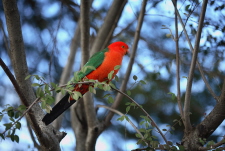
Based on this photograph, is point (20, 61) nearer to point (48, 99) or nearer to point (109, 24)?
point (48, 99)

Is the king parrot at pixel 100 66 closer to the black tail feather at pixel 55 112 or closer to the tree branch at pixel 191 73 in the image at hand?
the black tail feather at pixel 55 112

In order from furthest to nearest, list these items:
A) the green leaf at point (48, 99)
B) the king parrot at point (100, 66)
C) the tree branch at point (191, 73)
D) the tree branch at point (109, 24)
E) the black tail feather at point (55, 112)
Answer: the tree branch at point (109, 24) → the king parrot at point (100, 66) → the black tail feather at point (55, 112) → the tree branch at point (191, 73) → the green leaf at point (48, 99)

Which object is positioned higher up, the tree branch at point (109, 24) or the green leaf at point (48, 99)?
the tree branch at point (109, 24)

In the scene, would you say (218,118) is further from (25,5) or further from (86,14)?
(25,5)

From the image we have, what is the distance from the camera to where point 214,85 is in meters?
4.82

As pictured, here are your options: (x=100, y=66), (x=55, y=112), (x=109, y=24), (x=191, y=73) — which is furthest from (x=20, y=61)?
(x=109, y=24)

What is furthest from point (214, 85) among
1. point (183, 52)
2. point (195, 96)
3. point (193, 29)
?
point (193, 29)

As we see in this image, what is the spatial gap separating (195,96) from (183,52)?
1.82 meters

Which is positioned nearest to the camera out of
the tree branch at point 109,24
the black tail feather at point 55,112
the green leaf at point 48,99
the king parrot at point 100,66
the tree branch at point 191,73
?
the green leaf at point 48,99

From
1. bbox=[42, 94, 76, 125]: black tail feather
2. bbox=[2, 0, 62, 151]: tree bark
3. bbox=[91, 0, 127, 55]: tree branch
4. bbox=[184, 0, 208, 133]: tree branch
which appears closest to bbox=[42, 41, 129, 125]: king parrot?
bbox=[42, 94, 76, 125]: black tail feather

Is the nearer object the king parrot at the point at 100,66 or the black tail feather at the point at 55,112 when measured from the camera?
the black tail feather at the point at 55,112

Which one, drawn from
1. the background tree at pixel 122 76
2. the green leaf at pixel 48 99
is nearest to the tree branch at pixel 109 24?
the background tree at pixel 122 76

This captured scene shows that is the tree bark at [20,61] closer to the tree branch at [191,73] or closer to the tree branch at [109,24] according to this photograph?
the tree branch at [191,73]

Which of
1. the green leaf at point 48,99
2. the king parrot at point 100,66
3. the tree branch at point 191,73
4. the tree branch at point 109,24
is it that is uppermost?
the tree branch at point 109,24
